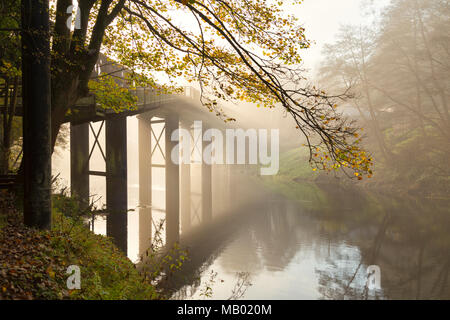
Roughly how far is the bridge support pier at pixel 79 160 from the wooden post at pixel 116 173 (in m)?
1.04

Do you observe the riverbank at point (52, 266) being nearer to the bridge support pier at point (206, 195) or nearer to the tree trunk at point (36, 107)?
the tree trunk at point (36, 107)

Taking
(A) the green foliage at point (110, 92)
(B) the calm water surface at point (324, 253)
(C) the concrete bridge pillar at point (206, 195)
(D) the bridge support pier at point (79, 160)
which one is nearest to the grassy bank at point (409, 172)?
(B) the calm water surface at point (324, 253)

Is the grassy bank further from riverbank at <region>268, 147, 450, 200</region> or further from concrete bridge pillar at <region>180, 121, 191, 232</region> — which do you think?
concrete bridge pillar at <region>180, 121, 191, 232</region>

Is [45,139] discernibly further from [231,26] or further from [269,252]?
[269,252]

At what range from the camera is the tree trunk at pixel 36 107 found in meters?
5.31

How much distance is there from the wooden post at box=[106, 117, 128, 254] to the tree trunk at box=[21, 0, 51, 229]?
661 centimetres

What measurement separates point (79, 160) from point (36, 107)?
749 centimetres

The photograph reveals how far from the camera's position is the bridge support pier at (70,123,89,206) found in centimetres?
1234

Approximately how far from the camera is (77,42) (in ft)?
19.9

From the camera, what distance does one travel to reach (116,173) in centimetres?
1206

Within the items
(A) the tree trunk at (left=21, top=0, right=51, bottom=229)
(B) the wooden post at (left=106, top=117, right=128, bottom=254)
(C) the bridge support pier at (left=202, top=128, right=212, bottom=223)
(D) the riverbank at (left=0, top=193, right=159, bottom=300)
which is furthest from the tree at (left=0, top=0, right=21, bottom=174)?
(C) the bridge support pier at (left=202, top=128, right=212, bottom=223)

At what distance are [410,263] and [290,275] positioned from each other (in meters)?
3.77

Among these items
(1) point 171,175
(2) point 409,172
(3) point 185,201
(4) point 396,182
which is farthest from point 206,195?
(2) point 409,172
